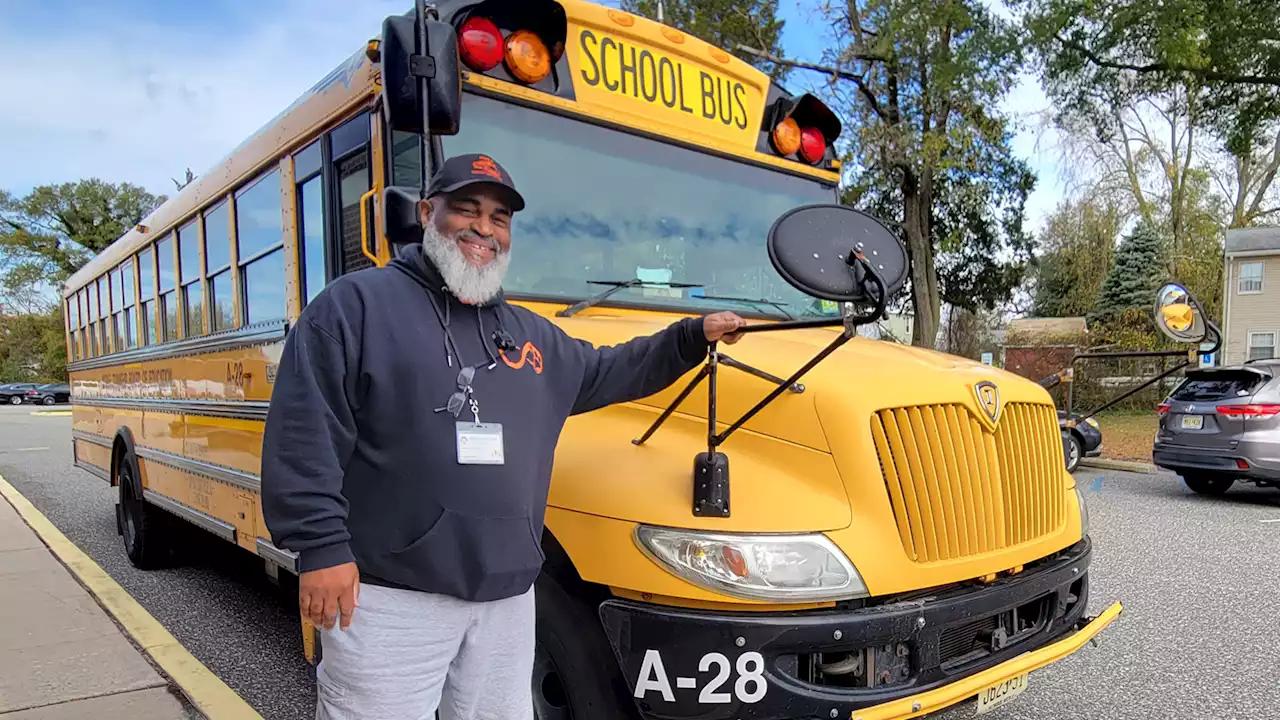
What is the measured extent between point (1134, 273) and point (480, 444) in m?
33.0

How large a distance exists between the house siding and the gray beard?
95.9 feet

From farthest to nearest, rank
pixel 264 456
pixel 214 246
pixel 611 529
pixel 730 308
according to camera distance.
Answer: pixel 214 246 < pixel 730 308 < pixel 611 529 < pixel 264 456

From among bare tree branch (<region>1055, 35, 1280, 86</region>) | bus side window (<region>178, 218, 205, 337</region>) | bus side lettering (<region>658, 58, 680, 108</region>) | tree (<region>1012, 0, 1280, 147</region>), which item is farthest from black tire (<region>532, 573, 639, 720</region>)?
bare tree branch (<region>1055, 35, 1280, 86</region>)

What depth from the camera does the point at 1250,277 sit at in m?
26.0

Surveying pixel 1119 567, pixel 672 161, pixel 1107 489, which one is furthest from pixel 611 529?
pixel 1107 489

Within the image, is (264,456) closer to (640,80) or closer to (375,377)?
(375,377)

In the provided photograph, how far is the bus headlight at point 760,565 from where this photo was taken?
2.11 meters

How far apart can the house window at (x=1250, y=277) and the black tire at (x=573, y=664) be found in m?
30.1

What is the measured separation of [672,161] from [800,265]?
137cm

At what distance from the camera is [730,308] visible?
3221 millimetres

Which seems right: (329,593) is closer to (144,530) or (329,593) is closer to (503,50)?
(503,50)

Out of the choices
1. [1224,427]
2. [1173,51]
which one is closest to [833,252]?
[1224,427]

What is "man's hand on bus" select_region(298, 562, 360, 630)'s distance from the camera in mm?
1838

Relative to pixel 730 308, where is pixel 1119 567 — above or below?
below
